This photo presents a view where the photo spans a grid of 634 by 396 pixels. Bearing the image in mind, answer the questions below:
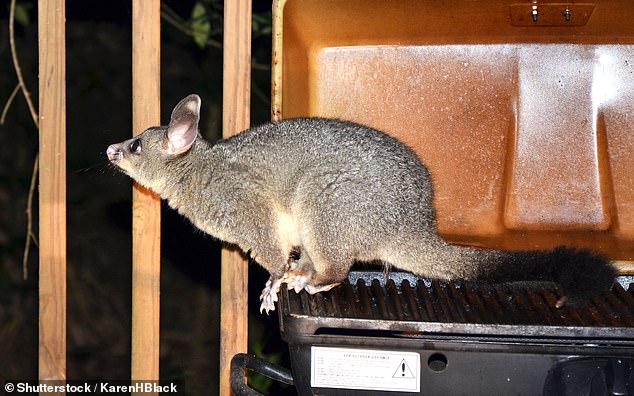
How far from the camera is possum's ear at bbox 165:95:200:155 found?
280 centimetres

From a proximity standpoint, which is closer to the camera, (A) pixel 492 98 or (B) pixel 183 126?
(B) pixel 183 126

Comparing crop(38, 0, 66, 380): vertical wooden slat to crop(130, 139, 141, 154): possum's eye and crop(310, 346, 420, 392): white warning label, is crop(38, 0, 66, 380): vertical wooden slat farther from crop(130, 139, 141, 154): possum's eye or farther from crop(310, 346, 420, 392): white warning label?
crop(310, 346, 420, 392): white warning label

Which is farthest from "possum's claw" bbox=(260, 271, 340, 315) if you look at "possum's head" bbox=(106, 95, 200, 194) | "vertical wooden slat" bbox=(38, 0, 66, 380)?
"vertical wooden slat" bbox=(38, 0, 66, 380)

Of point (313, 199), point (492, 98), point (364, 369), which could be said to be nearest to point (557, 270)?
point (364, 369)

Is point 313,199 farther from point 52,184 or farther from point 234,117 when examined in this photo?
point 52,184

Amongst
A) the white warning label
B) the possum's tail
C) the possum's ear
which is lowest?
the white warning label

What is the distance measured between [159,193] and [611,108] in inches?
65.8

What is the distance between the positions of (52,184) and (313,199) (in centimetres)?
107

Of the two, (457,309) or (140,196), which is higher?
(140,196)

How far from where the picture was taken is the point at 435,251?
2637 millimetres

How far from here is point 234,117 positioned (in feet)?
10.3

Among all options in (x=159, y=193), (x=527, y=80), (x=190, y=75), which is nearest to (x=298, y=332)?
(x=159, y=193)

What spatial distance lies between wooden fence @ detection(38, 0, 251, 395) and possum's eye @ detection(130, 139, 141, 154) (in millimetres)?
124

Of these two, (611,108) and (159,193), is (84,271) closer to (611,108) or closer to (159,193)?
(159,193)
